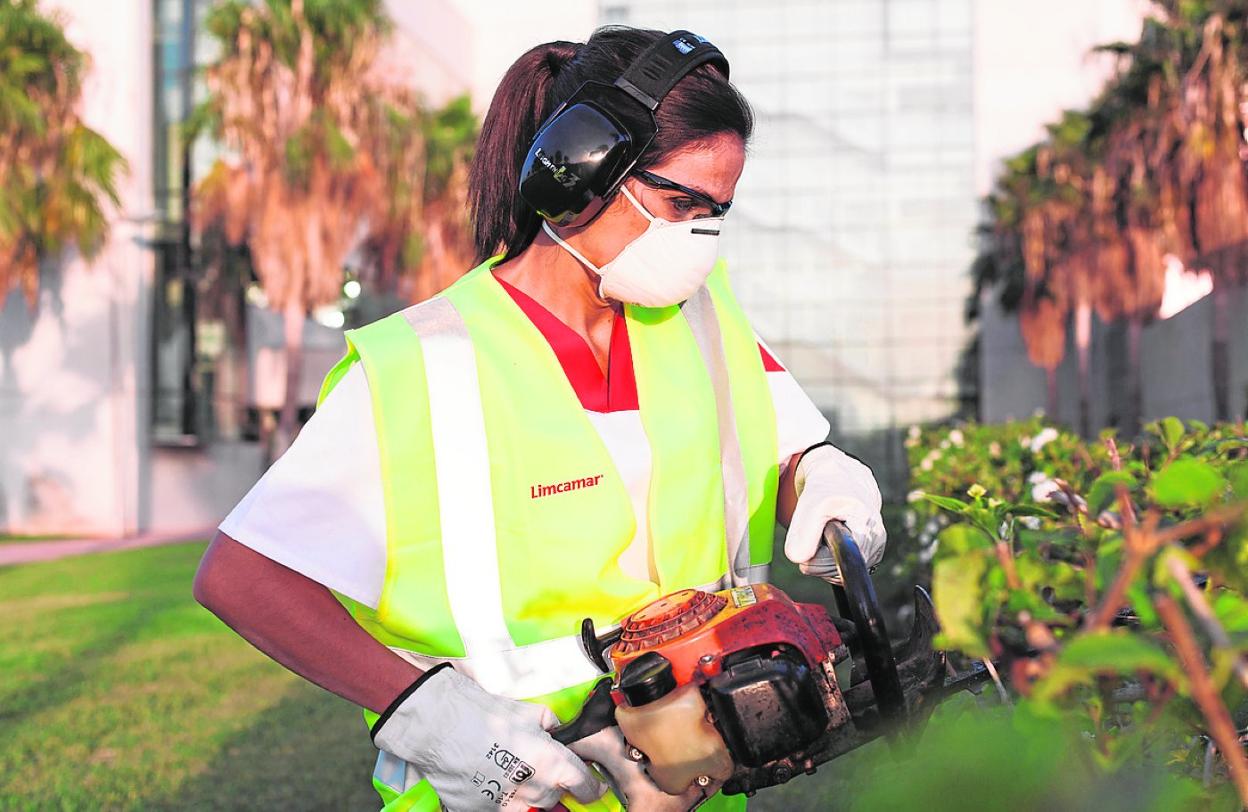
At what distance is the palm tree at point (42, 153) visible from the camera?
17.8 m

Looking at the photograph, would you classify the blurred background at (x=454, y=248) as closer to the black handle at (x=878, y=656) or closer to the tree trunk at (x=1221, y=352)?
the tree trunk at (x=1221, y=352)

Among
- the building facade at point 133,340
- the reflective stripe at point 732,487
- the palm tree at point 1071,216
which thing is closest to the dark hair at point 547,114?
the reflective stripe at point 732,487

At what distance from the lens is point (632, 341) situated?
208cm

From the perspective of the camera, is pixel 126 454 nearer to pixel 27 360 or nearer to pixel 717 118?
pixel 27 360

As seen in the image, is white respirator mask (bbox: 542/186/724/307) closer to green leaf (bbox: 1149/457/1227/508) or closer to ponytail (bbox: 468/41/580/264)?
ponytail (bbox: 468/41/580/264)

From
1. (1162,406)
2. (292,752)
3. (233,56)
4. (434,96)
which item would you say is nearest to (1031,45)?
(1162,406)

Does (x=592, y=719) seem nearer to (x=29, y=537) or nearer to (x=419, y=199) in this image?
(x=419, y=199)

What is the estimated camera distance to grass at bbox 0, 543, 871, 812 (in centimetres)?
509

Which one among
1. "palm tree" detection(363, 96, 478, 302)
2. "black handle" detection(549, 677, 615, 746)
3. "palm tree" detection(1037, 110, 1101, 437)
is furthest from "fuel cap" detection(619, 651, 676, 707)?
"palm tree" detection(1037, 110, 1101, 437)

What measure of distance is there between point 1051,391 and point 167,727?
29.3 m

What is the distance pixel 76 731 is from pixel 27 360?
1648 cm

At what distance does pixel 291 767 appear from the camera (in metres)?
5.54

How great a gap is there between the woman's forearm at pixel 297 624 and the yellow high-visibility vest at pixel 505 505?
0.06m

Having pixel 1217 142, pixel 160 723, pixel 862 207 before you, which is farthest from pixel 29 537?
pixel 862 207
